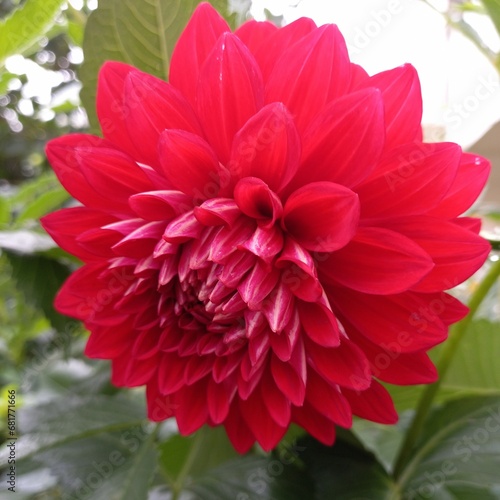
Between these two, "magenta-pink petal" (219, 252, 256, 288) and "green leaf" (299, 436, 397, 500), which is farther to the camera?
"green leaf" (299, 436, 397, 500)

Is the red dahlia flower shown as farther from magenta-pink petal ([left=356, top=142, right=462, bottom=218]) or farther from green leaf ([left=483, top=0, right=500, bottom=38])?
green leaf ([left=483, top=0, right=500, bottom=38])

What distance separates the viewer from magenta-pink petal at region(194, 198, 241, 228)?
1.05ft

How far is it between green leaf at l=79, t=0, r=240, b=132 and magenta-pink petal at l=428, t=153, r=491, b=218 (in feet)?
0.76

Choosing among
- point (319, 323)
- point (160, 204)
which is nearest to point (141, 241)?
point (160, 204)

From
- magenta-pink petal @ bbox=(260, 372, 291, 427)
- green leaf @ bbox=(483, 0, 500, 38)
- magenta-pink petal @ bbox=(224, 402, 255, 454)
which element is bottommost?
magenta-pink petal @ bbox=(224, 402, 255, 454)

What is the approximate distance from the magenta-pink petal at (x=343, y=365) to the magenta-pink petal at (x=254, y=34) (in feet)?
0.69

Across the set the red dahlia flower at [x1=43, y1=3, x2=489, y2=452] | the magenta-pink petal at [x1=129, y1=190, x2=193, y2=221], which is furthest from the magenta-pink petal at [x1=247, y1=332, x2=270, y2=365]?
the magenta-pink petal at [x1=129, y1=190, x2=193, y2=221]

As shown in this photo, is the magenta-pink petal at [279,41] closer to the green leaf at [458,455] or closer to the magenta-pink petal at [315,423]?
the magenta-pink petal at [315,423]

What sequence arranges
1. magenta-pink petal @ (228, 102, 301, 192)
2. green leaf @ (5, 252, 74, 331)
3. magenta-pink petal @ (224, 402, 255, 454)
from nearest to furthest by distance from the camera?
1. magenta-pink petal @ (228, 102, 301, 192)
2. magenta-pink petal @ (224, 402, 255, 454)
3. green leaf @ (5, 252, 74, 331)

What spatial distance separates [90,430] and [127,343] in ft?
0.53

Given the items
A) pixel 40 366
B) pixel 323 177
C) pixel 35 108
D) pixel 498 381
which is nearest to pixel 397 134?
pixel 323 177

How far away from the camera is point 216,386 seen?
1.24 ft

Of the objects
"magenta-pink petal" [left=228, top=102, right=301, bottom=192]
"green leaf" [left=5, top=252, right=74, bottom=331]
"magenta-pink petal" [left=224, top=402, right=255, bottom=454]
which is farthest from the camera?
"green leaf" [left=5, top=252, right=74, bottom=331]

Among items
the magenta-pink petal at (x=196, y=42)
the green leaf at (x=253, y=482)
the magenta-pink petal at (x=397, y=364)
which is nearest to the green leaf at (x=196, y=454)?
the green leaf at (x=253, y=482)
